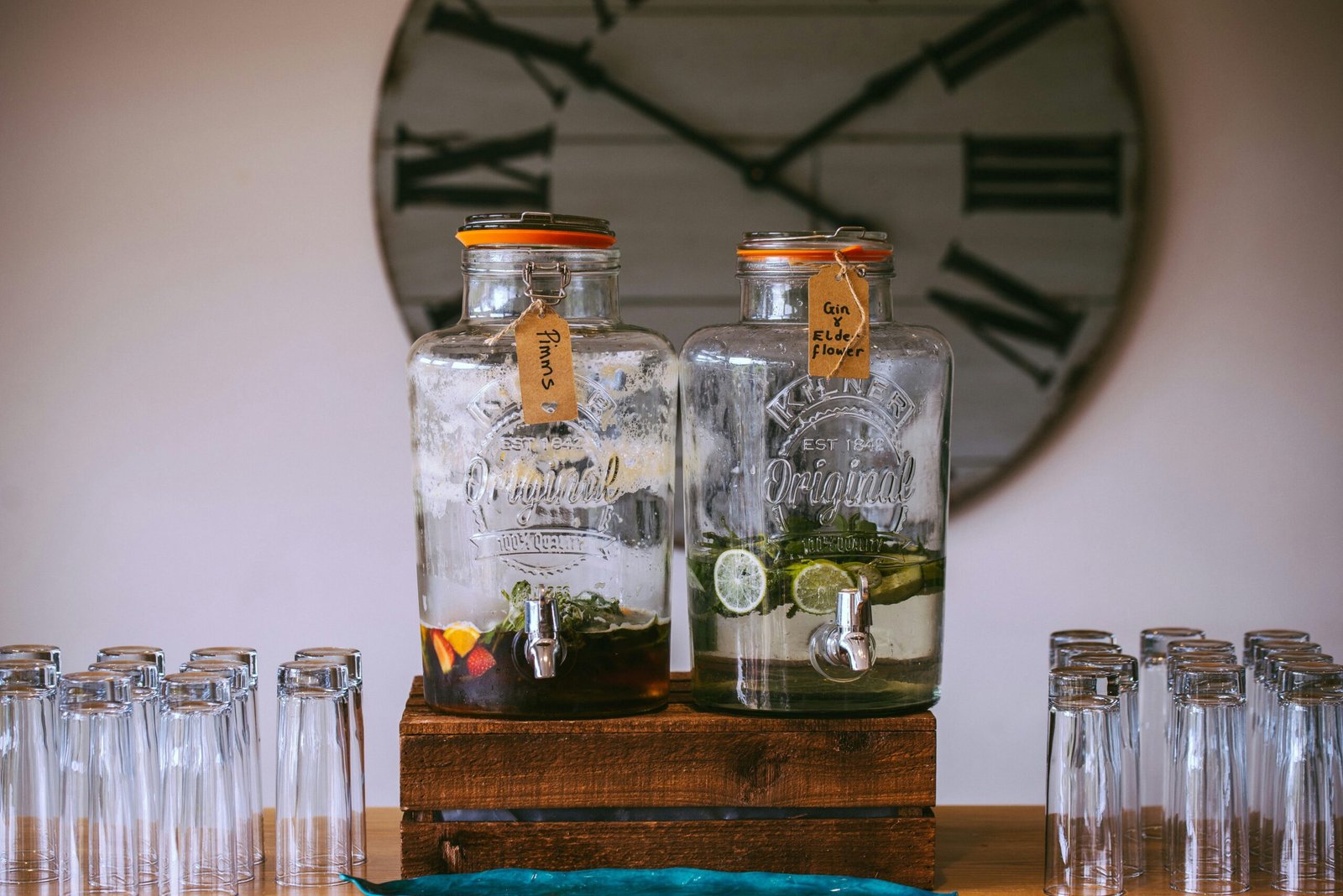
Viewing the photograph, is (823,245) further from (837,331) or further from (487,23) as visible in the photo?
(487,23)

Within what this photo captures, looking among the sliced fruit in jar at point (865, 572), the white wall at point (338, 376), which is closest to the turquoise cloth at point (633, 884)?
the sliced fruit in jar at point (865, 572)

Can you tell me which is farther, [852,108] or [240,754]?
[852,108]

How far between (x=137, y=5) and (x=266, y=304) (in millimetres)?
506

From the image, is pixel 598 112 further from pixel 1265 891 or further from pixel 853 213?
pixel 1265 891

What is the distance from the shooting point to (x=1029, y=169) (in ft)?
6.92

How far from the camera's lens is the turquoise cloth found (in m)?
0.96

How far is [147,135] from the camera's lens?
2.12 m

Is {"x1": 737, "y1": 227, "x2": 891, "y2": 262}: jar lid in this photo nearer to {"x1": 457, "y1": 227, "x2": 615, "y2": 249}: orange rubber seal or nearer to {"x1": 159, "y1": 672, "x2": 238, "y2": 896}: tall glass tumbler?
{"x1": 457, "y1": 227, "x2": 615, "y2": 249}: orange rubber seal

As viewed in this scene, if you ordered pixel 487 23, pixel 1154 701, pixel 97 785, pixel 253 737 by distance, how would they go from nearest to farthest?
pixel 97 785, pixel 253 737, pixel 1154 701, pixel 487 23

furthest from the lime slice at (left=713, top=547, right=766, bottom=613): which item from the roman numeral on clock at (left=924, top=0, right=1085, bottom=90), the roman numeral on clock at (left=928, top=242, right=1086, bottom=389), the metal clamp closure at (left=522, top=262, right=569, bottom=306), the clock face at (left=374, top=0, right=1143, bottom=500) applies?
the roman numeral on clock at (left=924, top=0, right=1085, bottom=90)

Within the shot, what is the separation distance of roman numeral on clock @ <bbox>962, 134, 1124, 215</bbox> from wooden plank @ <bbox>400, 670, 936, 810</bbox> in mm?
1298

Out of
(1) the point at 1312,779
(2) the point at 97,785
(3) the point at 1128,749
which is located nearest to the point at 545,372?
(2) the point at 97,785

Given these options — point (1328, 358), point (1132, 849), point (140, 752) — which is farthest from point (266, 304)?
point (1328, 358)

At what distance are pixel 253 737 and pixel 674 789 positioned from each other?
35 cm
